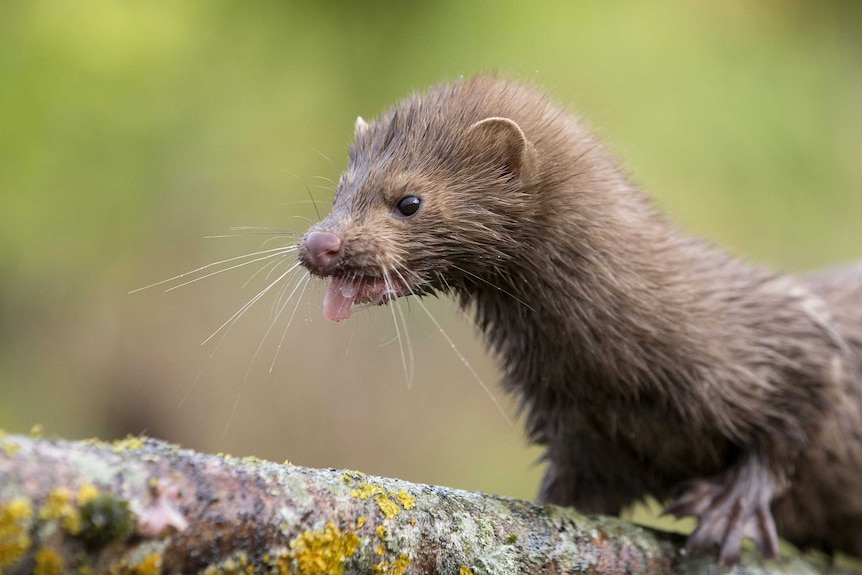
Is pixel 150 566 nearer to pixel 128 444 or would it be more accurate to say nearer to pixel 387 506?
pixel 128 444

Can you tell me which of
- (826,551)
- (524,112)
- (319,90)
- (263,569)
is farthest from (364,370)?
(263,569)

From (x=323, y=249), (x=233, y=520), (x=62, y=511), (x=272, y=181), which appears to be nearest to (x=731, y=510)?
(x=323, y=249)

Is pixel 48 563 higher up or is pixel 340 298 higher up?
pixel 340 298

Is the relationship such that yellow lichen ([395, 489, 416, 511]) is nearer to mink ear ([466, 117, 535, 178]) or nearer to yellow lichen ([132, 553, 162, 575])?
yellow lichen ([132, 553, 162, 575])

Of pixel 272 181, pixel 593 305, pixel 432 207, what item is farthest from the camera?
pixel 272 181

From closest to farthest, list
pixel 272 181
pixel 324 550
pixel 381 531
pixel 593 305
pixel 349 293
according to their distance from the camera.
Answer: pixel 324 550 → pixel 381 531 → pixel 349 293 → pixel 593 305 → pixel 272 181

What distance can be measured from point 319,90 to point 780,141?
5033mm

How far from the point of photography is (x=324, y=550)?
2.52m

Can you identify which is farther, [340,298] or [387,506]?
[340,298]

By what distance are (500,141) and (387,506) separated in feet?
5.27

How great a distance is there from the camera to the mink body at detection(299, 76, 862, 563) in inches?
142

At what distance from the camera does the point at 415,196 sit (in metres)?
3.61

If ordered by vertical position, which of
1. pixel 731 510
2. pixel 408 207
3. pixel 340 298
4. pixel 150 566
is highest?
pixel 408 207

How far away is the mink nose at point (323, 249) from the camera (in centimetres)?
335
